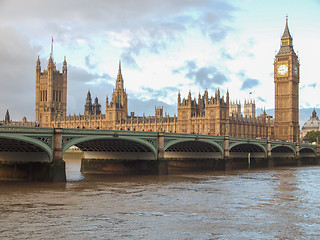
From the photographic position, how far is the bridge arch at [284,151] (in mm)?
88250

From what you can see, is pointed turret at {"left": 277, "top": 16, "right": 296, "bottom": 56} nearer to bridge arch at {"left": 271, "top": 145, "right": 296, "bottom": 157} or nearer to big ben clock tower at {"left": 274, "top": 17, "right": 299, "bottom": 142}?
big ben clock tower at {"left": 274, "top": 17, "right": 299, "bottom": 142}

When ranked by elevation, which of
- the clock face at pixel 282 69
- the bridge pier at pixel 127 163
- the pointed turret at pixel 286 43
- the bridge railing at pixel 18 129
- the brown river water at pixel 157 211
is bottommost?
the brown river water at pixel 157 211

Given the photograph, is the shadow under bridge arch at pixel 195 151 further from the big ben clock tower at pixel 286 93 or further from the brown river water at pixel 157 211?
the big ben clock tower at pixel 286 93

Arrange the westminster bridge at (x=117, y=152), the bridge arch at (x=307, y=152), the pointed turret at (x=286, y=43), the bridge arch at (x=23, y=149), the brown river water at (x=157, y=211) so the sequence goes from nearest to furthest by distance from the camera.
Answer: the brown river water at (x=157, y=211), the bridge arch at (x=23, y=149), the westminster bridge at (x=117, y=152), the bridge arch at (x=307, y=152), the pointed turret at (x=286, y=43)

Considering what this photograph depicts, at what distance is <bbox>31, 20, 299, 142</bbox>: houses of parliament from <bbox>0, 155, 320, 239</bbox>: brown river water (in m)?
54.7

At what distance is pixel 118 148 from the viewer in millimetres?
55062

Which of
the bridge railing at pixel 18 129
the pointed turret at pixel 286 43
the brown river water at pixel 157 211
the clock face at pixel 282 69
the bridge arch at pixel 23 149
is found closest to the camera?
the brown river water at pixel 157 211

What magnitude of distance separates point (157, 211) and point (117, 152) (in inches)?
1155

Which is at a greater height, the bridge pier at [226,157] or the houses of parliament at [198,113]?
the houses of parliament at [198,113]

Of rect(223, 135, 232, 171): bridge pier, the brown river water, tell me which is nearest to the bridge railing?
the brown river water

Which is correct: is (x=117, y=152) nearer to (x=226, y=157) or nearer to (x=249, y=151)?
(x=226, y=157)

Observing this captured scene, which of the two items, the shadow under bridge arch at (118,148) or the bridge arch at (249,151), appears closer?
the shadow under bridge arch at (118,148)

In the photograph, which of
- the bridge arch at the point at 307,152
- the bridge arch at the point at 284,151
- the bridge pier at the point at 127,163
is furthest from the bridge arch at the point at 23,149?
the bridge arch at the point at 307,152

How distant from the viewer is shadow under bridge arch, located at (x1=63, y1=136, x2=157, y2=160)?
4928cm
